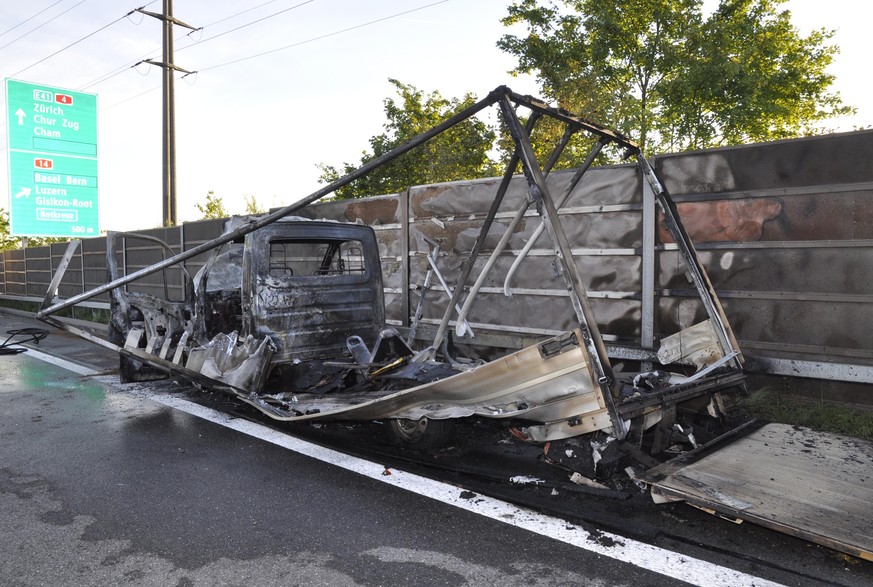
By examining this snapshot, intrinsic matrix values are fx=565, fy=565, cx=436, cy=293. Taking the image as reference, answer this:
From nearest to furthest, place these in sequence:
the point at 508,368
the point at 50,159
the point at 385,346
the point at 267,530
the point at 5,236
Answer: the point at 267,530 → the point at 508,368 → the point at 385,346 → the point at 50,159 → the point at 5,236

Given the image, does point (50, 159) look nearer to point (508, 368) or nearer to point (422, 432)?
point (422, 432)

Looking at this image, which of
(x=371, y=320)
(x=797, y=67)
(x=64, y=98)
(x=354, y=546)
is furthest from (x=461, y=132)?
(x=354, y=546)

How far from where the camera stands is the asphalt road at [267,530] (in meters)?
2.48

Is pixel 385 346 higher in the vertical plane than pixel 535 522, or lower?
higher

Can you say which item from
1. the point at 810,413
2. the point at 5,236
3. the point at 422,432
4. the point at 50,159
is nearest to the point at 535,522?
the point at 422,432

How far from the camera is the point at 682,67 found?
682 inches

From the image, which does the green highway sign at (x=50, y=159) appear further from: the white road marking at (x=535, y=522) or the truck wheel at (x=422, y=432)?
the truck wheel at (x=422, y=432)

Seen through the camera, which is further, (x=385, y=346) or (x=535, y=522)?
(x=385, y=346)

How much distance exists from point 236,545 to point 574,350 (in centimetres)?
196

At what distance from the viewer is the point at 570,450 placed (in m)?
4.05

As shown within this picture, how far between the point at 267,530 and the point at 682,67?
18.6 meters

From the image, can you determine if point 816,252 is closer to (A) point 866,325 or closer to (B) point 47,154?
(A) point 866,325

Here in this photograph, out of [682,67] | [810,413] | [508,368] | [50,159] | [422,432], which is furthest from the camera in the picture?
[682,67]

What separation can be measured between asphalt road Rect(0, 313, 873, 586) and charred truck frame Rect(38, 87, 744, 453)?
1.68ft
